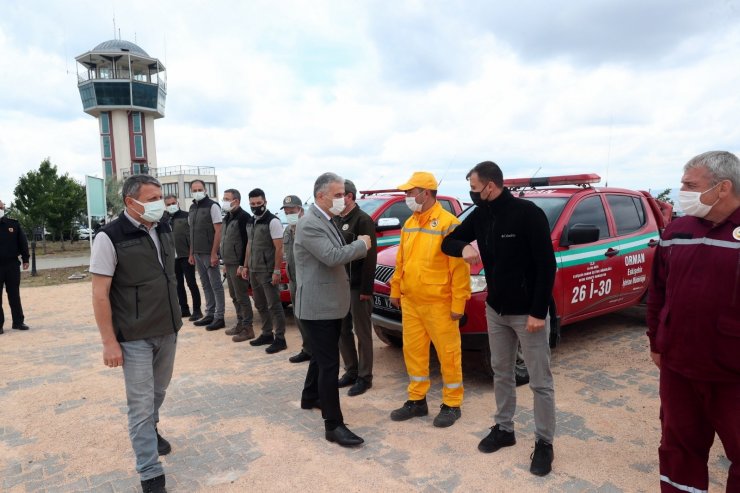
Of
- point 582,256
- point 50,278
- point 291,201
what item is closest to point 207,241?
point 291,201

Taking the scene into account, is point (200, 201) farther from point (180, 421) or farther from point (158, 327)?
point (158, 327)

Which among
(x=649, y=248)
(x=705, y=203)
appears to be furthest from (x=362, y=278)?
(x=649, y=248)

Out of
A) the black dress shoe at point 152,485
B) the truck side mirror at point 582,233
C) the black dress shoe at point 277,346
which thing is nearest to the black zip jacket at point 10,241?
the black dress shoe at point 277,346

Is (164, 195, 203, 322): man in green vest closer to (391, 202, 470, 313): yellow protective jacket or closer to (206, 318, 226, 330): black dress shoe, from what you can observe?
(206, 318, 226, 330): black dress shoe

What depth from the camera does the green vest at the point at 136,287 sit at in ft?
9.80

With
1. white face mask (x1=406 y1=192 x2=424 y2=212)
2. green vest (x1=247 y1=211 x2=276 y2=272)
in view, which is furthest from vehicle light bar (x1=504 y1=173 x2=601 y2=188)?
green vest (x1=247 y1=211 x2=276 y2=272)

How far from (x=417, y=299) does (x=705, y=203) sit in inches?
82.3

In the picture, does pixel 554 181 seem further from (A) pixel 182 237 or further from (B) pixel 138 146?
(B) pixel 138 146

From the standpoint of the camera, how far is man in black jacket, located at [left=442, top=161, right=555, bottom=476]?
3.13 meters

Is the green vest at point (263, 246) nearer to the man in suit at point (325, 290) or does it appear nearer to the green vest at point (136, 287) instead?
the man in suit at point (325, 290)

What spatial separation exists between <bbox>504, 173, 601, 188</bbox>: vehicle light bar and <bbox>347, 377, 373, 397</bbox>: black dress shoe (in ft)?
10.3

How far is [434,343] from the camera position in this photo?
3.98 metres

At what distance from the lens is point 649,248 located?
233 inches

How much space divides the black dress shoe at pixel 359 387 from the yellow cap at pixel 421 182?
1956 mm
